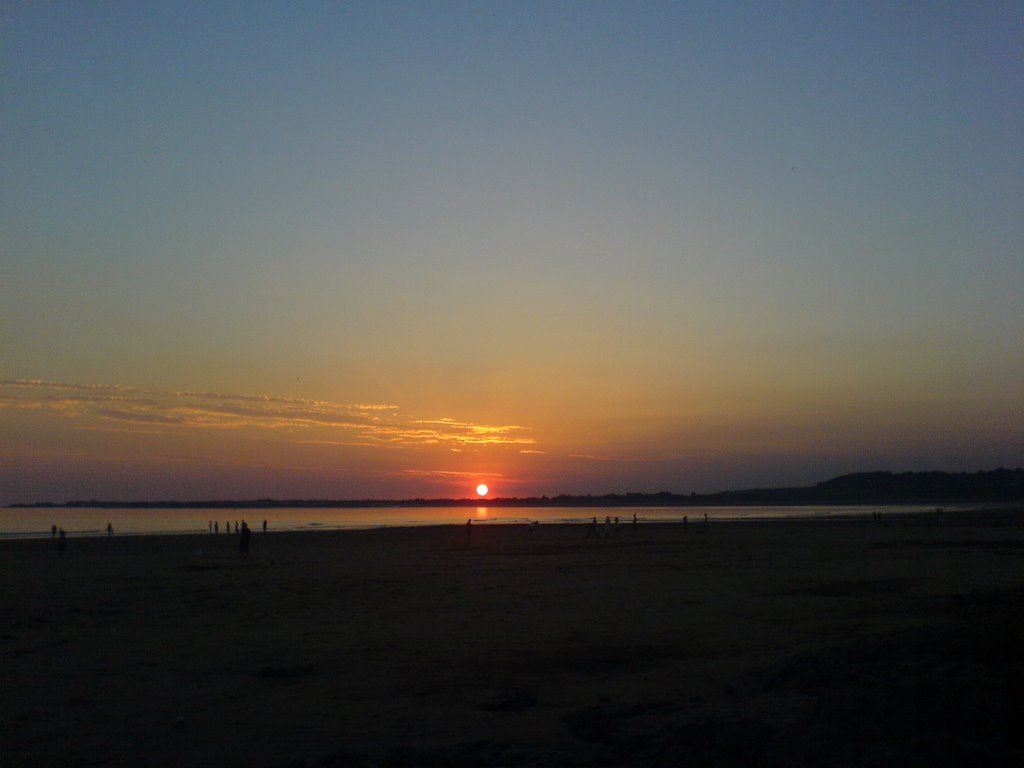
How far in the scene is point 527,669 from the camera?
12.3 metres

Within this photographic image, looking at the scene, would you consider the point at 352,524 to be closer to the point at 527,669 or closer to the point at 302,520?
the point at 302,520

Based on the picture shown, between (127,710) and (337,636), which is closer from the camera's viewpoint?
(127,710)

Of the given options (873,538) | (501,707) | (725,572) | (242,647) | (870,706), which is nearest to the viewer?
(870,706)

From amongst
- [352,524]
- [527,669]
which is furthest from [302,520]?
[527,669]

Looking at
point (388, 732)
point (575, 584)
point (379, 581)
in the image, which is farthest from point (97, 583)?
point (388, 732)

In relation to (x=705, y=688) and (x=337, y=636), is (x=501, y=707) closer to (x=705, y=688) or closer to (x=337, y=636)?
(x=705, y=688)

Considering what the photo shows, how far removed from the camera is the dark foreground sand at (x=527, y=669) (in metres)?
7.32

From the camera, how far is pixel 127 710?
1061cm

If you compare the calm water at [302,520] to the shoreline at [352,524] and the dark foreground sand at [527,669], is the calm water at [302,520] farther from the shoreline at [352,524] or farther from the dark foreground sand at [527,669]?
the dark foreground sand at [527,669]

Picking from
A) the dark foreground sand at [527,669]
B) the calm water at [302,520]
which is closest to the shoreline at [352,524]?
the calm water at [302,520]

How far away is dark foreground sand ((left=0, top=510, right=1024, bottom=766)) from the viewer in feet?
24.0

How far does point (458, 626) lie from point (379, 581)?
10189 mm

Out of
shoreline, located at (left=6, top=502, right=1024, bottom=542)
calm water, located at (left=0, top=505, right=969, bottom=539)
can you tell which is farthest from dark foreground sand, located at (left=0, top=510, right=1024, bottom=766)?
calm water, located at (left=0, top=505, right=969, bottom=539)

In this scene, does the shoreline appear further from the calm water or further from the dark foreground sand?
the dark foreground sand
